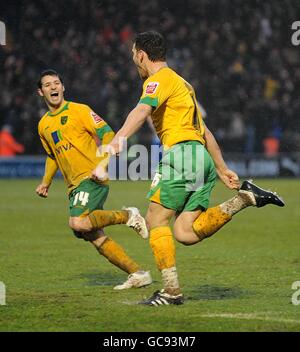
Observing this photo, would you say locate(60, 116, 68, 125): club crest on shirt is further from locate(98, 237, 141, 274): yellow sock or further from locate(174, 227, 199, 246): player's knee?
Result: locate(174, 227, 199, 246): player's knee

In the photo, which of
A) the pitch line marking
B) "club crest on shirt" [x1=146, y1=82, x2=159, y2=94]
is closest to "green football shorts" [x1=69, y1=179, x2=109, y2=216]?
"club crest on shirt" [x1=146, y1=82, x2=159, y2=94]

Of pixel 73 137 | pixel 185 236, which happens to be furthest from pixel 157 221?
pixel 73 137

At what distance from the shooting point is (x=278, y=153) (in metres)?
25.9

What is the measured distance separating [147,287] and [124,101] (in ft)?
54.9

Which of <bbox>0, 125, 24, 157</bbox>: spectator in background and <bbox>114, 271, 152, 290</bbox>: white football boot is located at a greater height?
<bbox>0, 125, 24, 157</bbox>: spectator in background

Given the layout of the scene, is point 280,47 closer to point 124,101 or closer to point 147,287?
point 124,101

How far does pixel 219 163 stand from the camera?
27.0ft

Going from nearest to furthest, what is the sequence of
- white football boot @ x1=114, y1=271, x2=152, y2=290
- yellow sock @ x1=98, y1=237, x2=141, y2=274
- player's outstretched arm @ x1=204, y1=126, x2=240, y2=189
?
player's outstretched arm @ x1=204, y1=126, x2=240, y2=189
white football boot @ x1=114, y1=271, x2=152, y2=290
yellow sock @ x1=98, y1=237, x2=141, y2=274

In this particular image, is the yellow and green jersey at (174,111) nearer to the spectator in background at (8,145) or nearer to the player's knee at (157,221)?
the player's knee at (157,221)

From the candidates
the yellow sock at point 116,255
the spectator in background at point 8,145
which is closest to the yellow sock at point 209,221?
the yellow sock at point 116,255

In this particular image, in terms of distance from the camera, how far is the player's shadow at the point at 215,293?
27.3ft

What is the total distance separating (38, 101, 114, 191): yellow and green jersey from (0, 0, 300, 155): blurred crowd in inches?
611

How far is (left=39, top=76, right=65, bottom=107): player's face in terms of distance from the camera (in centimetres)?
936
